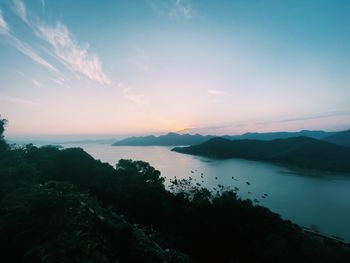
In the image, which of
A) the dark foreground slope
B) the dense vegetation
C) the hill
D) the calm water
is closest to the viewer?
the dense vegetation

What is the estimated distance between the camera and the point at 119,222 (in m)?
10.2

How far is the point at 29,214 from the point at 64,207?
3.11 feet

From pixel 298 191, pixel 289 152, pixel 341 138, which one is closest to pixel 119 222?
pixel 298 191

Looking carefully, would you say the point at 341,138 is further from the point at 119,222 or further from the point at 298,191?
the point at 119,222

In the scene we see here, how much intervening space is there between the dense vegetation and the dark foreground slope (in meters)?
76.5

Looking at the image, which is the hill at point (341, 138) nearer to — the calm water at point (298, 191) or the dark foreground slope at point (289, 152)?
the dark foreground slope at point (289, 152)

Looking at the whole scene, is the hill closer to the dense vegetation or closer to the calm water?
the calm water

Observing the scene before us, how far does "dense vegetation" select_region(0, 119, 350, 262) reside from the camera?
6680 mm

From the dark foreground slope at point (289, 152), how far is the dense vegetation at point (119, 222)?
251ft

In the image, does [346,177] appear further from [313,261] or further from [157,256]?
[157,256]

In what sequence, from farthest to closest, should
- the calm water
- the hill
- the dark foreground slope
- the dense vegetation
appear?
the hill → the dark foreground slope → the calm water → the dense vegetation

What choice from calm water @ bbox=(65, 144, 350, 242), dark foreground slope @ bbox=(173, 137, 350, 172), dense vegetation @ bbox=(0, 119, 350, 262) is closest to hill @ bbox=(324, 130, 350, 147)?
dark foreground slope @ bbox=(173, 137, 350, 172)

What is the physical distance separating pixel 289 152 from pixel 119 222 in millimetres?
112183

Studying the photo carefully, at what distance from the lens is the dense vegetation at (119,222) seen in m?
6.68
